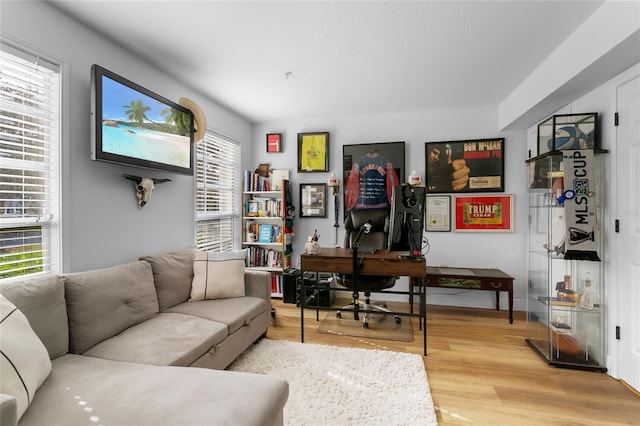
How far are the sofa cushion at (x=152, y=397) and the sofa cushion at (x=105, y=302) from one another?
0.89 ft

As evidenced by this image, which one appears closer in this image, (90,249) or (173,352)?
(173,352)

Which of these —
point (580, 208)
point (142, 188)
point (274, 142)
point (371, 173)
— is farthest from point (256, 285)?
point (580, 208)

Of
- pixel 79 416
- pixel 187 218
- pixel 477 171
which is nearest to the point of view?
pixel 79 416

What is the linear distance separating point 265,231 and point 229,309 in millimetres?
1902

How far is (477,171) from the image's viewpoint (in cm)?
390

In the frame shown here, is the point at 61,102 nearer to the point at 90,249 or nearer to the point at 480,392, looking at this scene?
the point at 90,249

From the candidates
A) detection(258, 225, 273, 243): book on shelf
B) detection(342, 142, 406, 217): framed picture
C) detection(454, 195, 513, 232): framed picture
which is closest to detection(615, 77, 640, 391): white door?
detection(454, 195, 513, 232): framed picture

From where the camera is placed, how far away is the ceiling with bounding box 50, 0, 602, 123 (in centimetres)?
198

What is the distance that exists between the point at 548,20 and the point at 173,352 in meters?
3.28

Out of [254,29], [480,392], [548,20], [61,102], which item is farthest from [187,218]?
[548,20]

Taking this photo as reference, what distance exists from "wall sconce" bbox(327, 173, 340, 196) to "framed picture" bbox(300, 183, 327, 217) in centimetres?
17

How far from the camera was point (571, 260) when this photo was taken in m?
2.53

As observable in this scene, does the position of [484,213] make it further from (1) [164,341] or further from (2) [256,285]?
(1) [164,341]

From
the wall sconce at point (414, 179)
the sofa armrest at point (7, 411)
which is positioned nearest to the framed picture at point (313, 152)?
the wall sconce at point (414, 179)
